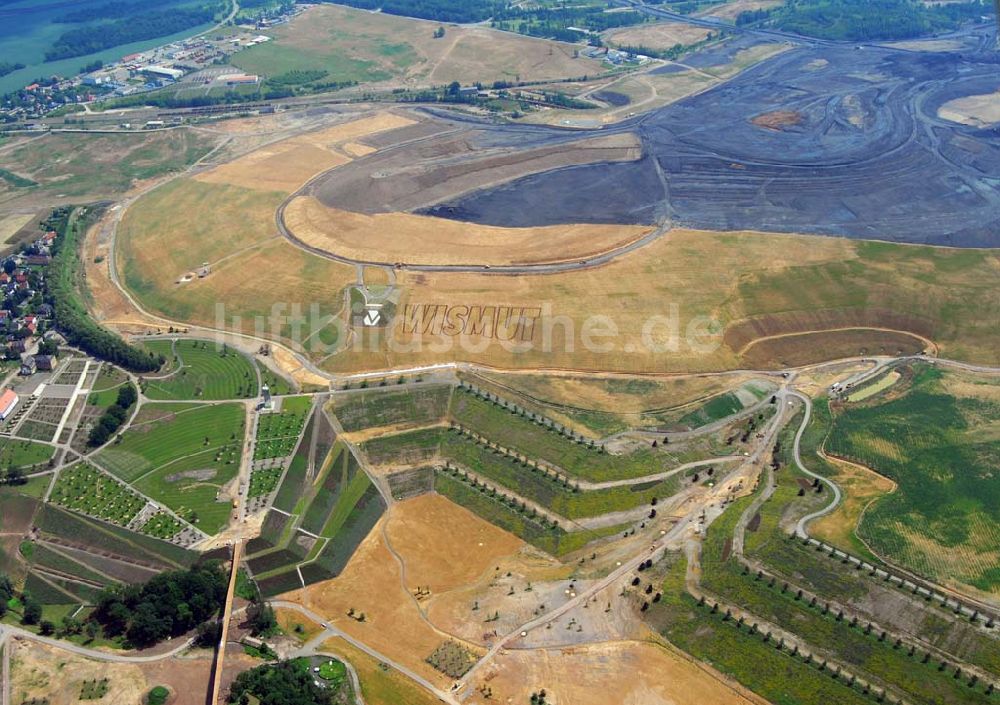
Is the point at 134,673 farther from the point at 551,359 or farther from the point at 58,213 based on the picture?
the point at 58,213

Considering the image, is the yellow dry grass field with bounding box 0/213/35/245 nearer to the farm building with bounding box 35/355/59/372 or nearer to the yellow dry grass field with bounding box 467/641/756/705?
the farm building with bounding box 35/355/59/372

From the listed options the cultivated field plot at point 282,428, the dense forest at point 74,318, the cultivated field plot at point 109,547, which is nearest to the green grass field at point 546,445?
the cultivated field plot at point 282,428

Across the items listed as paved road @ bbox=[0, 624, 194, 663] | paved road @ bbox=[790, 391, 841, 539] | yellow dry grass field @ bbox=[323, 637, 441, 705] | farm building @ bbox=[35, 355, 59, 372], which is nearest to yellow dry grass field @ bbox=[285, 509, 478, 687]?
yellow dry grass field @ bbox=[323, 637, 441, 705]

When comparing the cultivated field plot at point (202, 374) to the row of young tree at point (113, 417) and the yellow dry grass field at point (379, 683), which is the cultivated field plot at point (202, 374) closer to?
the row of young tree at point (113, 417)

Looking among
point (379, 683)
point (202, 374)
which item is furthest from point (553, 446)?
point (202, 374)

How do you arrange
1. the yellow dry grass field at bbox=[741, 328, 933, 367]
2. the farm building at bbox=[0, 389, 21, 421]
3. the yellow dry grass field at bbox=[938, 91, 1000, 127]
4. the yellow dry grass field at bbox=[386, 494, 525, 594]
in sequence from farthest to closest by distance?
the yellow dry grass field at bbox=[938, 91, 1000, 127], the yellow dry grass field at bbox=[741, 328, 933, 367], the farm building at bbox=[0, 389, 21, 421], the yellow dry grass field at bbox=[386, 494, 525, 594]

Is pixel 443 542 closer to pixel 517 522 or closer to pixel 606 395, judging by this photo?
pixel 517 522
